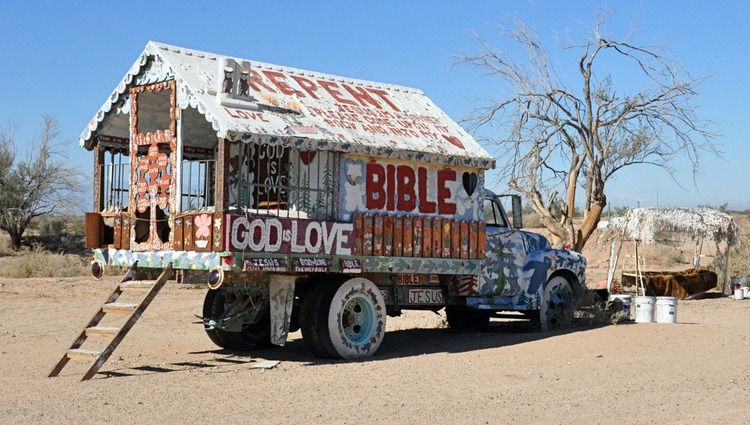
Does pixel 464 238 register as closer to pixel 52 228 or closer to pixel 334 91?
pixel 334 91

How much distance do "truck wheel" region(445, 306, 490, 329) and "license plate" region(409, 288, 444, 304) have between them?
6.40 ft

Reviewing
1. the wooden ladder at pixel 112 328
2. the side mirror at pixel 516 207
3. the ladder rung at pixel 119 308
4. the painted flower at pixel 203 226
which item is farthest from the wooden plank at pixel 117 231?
the side mirror at pixel 516 207

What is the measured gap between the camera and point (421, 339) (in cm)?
1419

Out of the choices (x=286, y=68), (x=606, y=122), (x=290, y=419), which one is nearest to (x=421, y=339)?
(x=286, y=68)

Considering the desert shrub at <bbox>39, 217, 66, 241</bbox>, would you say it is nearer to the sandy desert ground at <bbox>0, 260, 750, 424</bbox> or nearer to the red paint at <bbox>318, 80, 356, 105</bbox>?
the sandy desert ground at <bbox>0, 260, 750, 424</bbox>

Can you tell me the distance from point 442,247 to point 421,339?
1.75 meters

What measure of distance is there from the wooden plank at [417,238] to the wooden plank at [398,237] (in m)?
0.21

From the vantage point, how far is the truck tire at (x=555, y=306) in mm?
14727

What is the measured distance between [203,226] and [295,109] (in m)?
2.06

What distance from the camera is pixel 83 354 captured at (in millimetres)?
10875

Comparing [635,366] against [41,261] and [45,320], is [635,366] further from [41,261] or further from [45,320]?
[41,261]

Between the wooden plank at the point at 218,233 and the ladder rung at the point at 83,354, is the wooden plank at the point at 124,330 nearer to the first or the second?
the ladder rung at the point at 83,354

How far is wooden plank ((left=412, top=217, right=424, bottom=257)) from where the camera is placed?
Answer: 12.8 meters

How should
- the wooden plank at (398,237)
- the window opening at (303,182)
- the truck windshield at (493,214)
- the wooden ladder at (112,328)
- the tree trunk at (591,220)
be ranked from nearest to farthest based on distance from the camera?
the wooden ladder at (112,328) < the window opening at (303,182) < the wooden plank at (398,237) < the truck windshield at (493,214) < the tree trunk at (591,220)
